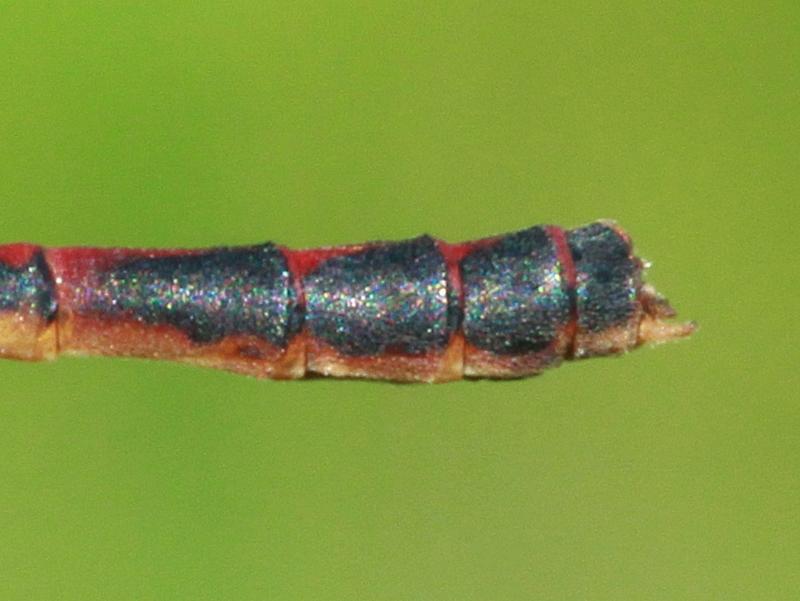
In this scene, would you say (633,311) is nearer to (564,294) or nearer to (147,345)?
(564,294)

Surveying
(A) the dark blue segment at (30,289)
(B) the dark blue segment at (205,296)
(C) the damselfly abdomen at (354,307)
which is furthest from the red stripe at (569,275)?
(A) the dark blue segment at (30,289)

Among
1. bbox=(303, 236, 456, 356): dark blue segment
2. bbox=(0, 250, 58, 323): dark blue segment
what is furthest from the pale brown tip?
bbox=(0, 250, 58, 323): dark blue segment

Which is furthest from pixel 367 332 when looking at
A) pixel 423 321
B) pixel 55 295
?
pixel 55 295

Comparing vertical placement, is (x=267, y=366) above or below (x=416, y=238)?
below

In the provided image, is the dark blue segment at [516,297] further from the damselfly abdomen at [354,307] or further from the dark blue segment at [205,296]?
the dark blue segment at [205,296]

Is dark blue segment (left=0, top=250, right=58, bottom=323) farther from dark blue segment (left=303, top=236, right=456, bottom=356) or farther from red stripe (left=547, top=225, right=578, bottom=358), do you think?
red stripe (left=547, top=225, right=578, bottom=358)

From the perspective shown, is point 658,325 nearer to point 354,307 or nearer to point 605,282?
point 605,282
